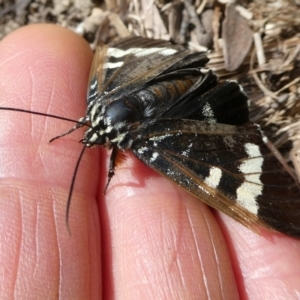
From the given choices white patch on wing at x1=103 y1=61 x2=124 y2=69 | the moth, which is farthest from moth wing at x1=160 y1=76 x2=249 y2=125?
white patch on wing at x1=103 y1=61 x2=124 y2=69

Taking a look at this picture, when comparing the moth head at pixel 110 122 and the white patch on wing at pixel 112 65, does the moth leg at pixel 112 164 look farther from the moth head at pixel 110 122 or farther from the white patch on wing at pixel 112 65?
the white patch on wing at pixel 112 65

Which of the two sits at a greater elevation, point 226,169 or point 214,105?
point 214,105

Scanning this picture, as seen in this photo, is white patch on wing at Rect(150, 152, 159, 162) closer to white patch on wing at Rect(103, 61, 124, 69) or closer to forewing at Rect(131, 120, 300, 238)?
forewing at Rect(131, 120, 300, 238)

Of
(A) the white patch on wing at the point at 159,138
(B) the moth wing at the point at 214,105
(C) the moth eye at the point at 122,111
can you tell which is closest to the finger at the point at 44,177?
(C) the moth eye at the point at 122,111

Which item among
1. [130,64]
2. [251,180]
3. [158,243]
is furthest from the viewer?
[130,64]

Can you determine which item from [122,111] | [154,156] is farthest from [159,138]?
[122,111]

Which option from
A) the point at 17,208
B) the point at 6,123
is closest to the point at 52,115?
the point at 6,123

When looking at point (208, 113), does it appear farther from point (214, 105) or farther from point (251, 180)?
point (251, 180)
